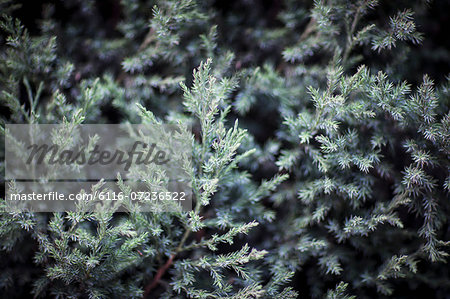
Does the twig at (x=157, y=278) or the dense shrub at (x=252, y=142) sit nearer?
the dense shrub at (x=252, y=142)

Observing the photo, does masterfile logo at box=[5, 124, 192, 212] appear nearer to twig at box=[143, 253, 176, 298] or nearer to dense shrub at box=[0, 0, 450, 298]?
dense shrub at box=[0, 0, 450, 298]

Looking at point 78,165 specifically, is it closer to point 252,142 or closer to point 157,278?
point 157,278

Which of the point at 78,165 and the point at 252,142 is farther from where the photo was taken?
the point at 252,142

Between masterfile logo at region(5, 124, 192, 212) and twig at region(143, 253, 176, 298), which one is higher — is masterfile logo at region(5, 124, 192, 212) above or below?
above

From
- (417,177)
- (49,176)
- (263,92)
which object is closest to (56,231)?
(49,176)

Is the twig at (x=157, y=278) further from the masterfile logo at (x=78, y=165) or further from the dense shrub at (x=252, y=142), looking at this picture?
the masterfile logo at (x=78, y=165)

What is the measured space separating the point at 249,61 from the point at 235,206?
66 cm

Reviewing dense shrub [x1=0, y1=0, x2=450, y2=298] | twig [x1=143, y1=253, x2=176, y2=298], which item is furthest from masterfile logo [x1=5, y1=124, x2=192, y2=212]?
twig [x1=143, y1=253, x2=176, y2=298]

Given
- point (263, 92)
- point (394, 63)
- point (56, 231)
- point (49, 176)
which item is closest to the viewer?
point (56, 231)

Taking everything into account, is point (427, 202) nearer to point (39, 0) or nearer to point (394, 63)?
point (394, 63)

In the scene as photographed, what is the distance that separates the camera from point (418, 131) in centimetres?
106

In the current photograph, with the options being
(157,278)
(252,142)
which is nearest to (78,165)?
(157,278)

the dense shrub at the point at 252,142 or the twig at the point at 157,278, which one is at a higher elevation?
the dense shrub at the point at 252,142

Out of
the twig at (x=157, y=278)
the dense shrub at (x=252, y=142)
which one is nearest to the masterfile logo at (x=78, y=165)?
the dense shrub at (x=252, y=142)
